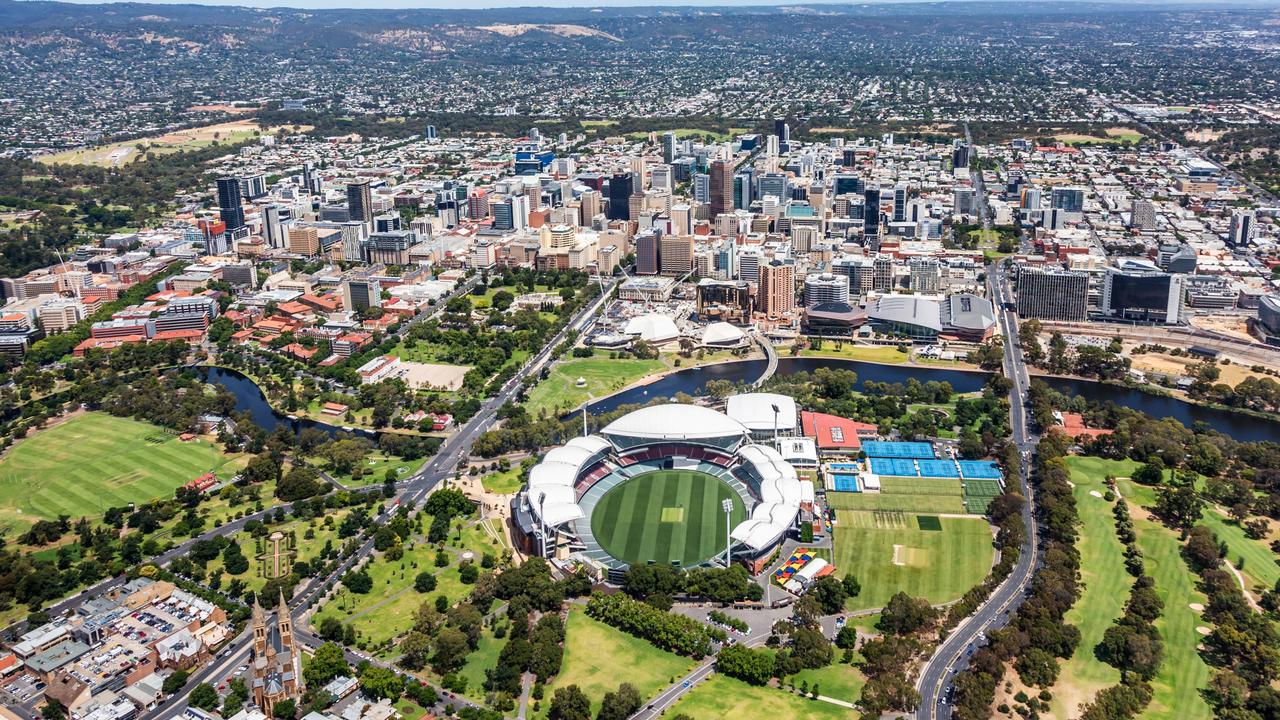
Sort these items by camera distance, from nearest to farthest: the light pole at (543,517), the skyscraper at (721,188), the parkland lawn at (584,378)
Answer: the light pole at (543,517) < the parkland lawn at (584,378) < the skyscraper at (721,188)

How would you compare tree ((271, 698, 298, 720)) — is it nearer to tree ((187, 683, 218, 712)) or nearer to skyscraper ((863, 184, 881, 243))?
tree ((187, 683, 218, 712))

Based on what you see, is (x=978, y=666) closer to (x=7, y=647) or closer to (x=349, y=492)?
(x=349, y=492)

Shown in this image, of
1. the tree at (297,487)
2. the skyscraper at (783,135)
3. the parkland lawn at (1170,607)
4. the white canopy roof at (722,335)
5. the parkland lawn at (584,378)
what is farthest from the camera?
the skyscraper at (783,135)

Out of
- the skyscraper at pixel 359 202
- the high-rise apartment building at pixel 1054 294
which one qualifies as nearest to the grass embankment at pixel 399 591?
the high-rise apartment building at pixel 1054 294

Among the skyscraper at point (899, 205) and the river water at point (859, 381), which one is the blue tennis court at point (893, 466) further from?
the skyscraper at point (899, 205)

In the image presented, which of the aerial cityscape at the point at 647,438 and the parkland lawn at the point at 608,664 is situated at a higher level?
the aerial cityscape at the point at 647,438

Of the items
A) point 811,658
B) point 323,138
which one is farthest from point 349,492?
point 323,138
